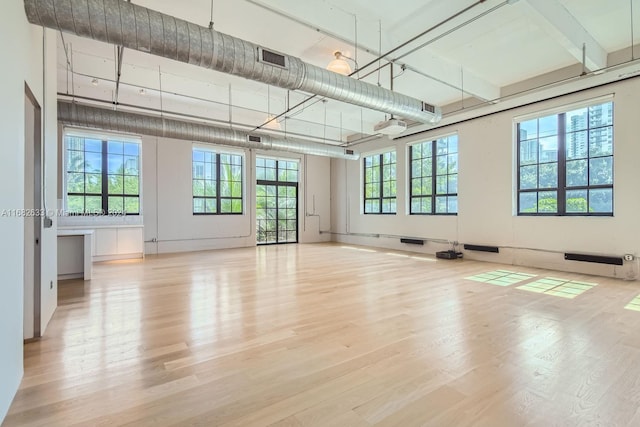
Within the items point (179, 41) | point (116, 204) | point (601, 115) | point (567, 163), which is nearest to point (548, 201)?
point (567, 163)

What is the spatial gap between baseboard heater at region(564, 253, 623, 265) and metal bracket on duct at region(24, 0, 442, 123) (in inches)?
187

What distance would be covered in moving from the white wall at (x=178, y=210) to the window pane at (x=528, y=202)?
22.7ft

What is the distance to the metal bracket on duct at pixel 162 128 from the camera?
5.18 meters

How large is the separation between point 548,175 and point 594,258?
1692mm

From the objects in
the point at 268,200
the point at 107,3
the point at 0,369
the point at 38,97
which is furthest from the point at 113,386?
the point at 268,200

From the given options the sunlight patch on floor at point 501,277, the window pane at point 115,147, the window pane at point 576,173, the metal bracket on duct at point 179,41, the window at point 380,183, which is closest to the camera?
the metal bracket on duct at point 179,41

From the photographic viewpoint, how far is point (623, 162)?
16.5 ft

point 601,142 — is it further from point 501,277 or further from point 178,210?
point 178,210

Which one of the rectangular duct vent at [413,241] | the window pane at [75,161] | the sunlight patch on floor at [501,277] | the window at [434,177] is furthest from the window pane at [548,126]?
the window pane at [75,161]

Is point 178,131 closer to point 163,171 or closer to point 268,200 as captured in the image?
point 163,171

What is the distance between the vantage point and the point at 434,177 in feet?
26.6

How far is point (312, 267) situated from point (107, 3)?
4.77 m

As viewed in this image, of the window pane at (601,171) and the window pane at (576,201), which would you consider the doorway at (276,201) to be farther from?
the window pane at (601,171)

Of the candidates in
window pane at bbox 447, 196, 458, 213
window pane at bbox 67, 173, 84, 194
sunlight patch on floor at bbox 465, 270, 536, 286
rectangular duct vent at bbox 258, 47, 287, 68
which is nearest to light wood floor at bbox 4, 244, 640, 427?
sunlight patch on floor at bbox 465, 270, 536, 286
